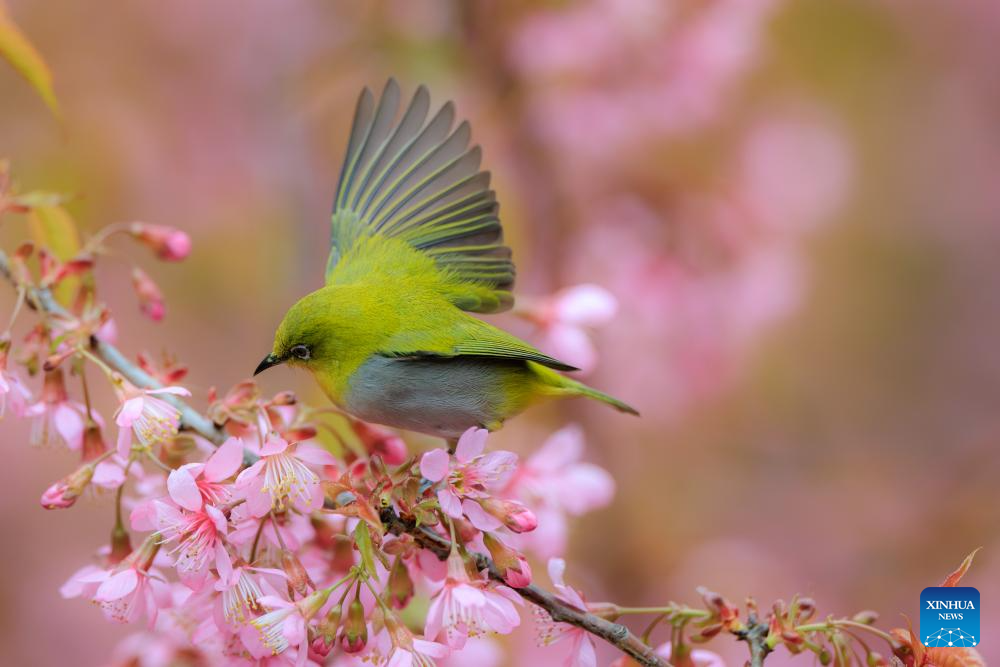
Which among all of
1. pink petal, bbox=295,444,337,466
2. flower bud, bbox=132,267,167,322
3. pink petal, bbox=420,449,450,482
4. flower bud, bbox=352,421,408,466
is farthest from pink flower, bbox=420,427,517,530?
flower bud, bbox=132,267,167,322

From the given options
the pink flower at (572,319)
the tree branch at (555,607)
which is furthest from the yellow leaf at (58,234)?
the pink flower at (572,319)

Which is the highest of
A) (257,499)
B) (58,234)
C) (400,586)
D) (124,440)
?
(58,234)

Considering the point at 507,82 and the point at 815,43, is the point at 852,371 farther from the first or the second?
the point at 507,82

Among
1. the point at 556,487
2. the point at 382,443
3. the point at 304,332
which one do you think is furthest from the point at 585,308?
the point at 304,332

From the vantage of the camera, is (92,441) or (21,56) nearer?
(21,56)

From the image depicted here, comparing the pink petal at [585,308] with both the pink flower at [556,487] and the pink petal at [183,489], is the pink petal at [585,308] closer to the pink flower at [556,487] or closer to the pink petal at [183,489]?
the pink flower at [556,487]

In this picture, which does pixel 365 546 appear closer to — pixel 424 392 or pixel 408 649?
pixel 408 649
